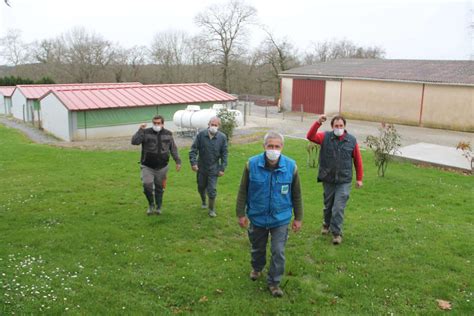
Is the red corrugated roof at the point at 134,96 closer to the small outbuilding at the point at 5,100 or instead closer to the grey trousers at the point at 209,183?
the grey trousers at the point at 209,183

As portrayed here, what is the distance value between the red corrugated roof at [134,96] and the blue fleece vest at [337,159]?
18.8 metres

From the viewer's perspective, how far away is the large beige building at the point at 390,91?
2744cm

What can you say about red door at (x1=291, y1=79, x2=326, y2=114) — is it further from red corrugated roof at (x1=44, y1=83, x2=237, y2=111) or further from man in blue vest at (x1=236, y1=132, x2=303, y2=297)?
man in blue vest at (x1=236, y1=132, x2=303, y2=297)

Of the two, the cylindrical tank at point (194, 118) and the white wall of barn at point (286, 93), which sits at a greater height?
the white wall of barn at point (286, 93)

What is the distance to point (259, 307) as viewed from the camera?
17.0 feet

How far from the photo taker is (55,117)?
25172 mm

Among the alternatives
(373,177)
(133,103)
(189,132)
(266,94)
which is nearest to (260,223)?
(373,177)

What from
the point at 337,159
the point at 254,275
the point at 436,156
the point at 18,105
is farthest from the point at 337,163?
the point at 18,105

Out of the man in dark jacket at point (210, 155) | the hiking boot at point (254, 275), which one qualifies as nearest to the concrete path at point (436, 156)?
the man in dark jacket at point (210, 155)

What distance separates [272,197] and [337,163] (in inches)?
81.5

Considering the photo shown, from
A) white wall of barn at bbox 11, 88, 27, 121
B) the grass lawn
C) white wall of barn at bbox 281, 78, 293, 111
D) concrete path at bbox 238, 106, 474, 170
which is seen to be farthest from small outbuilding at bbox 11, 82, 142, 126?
the grass lawn

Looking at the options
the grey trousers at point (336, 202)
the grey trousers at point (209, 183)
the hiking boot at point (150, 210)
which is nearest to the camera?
the grey trousers at point (336, 202)

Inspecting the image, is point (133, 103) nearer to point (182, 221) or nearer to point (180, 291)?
point (182, 221)

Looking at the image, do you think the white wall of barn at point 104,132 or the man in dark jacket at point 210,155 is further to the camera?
the white wall of barn at point 104,132
